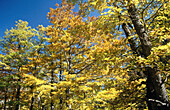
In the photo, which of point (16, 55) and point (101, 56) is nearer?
point (101, 56)

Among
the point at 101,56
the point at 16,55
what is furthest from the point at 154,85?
the point at 16,55

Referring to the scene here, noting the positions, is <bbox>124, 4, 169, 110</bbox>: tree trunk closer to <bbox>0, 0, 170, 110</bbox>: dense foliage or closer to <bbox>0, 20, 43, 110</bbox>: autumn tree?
<bbox>0, 0, 170, 110</bbox>: dense foliage

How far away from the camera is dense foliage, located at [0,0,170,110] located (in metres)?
2.66

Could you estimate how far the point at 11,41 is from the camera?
11.6 metres

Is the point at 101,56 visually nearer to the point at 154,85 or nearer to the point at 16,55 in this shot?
the point at 154,85

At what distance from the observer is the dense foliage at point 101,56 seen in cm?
266

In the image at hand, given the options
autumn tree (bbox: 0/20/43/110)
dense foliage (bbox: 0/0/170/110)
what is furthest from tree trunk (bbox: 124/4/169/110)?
autumn tree (bbox: 0/20/43/110)

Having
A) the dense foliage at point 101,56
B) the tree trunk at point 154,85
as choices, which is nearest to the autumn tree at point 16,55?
the dense foliage at point 101,56

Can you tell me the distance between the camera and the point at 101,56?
3113mm

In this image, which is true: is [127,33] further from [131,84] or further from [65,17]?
[65,17]

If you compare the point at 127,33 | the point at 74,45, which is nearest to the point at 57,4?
the point at 74,45

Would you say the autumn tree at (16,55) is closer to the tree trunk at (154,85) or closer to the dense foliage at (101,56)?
the dense foliage at (101,56)

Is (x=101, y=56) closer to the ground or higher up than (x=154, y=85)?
higher up

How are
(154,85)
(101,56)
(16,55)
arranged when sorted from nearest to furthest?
(154,85) → (101,56) → (16,55)
